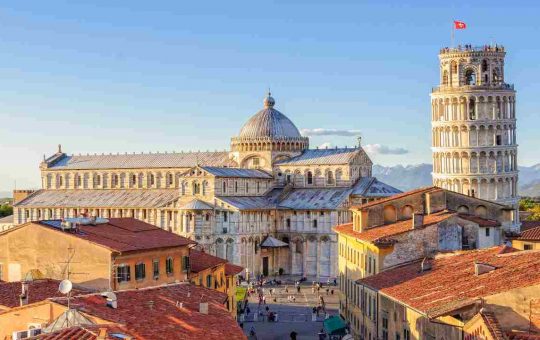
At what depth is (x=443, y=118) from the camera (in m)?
122

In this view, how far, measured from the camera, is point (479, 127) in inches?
4688

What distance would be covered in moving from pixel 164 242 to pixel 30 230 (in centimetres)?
807

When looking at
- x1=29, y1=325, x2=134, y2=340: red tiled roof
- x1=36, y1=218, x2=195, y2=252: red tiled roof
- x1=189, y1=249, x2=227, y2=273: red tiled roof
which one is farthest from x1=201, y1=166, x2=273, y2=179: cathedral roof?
x1=29, y1=325, x2=134, y2=340: red tiled roof

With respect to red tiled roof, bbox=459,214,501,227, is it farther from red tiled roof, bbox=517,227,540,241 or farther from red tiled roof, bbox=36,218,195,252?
red tiled roof, bbox=36,218,195,252

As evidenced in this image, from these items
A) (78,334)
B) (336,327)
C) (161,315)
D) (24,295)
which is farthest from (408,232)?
(78,334)

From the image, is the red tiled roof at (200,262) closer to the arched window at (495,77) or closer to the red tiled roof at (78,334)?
the red tiled roof at (78,334)

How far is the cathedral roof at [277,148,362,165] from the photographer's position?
128m

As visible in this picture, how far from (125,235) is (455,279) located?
2241 centimetres

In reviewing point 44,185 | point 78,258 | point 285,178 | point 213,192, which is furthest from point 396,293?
point 44,185

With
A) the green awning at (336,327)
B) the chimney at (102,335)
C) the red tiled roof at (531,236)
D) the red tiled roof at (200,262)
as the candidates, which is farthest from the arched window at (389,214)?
the chimney at (102,335)

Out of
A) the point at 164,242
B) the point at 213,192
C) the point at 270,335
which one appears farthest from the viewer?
the point at 213,192

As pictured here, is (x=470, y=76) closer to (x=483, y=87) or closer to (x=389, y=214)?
(x=483, y=87)

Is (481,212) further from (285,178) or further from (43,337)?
(285,178)

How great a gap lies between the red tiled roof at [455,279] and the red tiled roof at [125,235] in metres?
12.1
